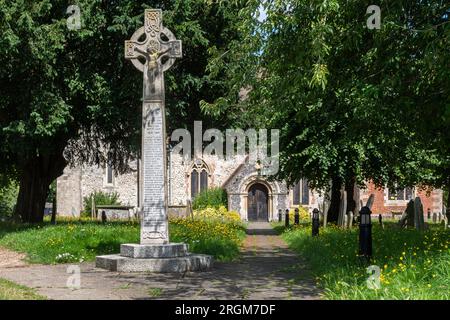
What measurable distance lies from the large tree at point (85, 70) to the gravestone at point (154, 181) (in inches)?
178

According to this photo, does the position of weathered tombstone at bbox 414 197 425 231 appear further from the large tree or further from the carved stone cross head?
the carved stone cross head

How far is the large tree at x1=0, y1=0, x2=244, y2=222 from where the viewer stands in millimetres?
16188

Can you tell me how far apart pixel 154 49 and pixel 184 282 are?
4.76 m

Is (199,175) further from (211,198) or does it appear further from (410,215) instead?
(410,215)

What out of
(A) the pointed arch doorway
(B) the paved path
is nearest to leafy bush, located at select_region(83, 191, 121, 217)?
(A) the pointed arch doorway

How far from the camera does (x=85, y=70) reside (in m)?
17.8

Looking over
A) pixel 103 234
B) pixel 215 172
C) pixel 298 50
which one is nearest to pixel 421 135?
pixel 298 50

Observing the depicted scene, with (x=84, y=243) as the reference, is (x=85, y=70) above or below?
above

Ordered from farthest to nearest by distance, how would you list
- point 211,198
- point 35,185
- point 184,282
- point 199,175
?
point 199,175 < point 211,198 < point 35,185 < point 184,282

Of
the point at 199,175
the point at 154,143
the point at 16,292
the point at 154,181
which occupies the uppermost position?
the point at 199,175

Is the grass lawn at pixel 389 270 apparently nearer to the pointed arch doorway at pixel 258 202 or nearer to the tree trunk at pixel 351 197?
the tree trunk at pixel 351 197

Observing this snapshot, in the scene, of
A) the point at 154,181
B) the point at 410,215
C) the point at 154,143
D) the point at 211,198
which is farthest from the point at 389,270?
the point at 211,198

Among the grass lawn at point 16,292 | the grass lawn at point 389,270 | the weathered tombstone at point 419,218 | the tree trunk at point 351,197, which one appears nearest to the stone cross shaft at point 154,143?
the grass lawn at point 389,270
